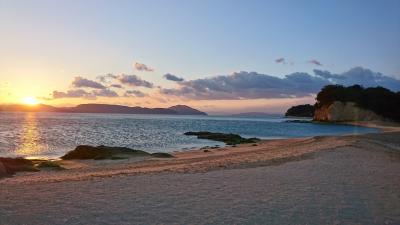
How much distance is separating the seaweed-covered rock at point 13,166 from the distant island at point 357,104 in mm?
138912

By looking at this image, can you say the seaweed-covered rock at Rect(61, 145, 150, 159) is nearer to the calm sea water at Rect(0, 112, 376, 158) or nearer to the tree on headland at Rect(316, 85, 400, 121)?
the calm sea water at Rect(0, 112, 376, 158)

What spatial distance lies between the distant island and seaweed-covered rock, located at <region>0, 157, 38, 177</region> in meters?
139

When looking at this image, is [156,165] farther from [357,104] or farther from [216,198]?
[357,104]

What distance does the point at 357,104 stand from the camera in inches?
6019

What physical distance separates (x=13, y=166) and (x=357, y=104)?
478 feet

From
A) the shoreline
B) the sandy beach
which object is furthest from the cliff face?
the sandy beach

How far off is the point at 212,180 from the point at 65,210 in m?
6.35

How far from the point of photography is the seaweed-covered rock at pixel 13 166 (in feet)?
68.5

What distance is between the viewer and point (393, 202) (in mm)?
11977

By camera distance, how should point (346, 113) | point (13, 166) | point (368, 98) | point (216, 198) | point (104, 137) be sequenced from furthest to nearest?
point (346, 113) < point (368, 98) < point (104, 137) < point (13, 166) < point (216, 198)

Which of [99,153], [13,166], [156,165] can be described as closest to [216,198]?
[156,165]

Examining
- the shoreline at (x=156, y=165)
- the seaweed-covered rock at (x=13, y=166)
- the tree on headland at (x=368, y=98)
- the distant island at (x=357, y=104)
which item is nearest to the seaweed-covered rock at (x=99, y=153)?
the shoreline at (x=156, y=165)

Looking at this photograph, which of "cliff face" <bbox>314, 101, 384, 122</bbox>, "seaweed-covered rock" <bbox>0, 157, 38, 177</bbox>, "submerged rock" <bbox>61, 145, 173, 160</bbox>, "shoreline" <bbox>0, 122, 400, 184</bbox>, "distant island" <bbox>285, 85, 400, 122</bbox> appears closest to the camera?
"shoreline" <bbox>0, 122, 400, 184</bbox>

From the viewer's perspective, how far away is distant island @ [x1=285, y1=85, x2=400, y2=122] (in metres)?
147
